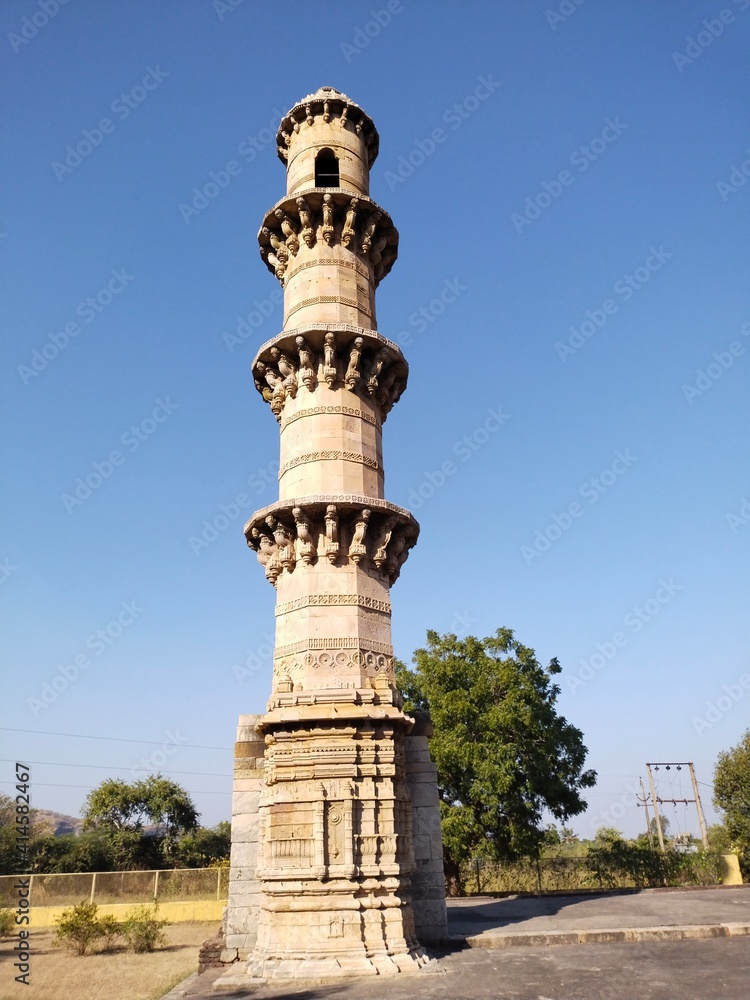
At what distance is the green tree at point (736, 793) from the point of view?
31.2 metres

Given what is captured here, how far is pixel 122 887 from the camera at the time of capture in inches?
989

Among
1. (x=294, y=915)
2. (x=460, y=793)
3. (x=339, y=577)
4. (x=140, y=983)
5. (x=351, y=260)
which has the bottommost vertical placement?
(x=140, y=983)

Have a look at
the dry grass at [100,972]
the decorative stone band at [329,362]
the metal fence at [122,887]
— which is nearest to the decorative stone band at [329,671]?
the decorative stone band at [329,362]

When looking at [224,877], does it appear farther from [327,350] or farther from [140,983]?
[327,350]

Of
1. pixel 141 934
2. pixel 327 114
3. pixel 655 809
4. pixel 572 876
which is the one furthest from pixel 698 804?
pixel 327 114

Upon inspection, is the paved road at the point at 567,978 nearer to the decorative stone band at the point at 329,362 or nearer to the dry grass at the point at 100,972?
the dry grass at the point at 100,972

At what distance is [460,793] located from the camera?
988 inches

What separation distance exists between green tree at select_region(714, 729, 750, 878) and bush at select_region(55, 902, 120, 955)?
26.1 metres

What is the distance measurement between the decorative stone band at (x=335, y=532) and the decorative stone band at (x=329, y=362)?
2426mm

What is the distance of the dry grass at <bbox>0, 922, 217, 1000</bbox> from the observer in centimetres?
1324

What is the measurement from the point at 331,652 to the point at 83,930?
11.5m

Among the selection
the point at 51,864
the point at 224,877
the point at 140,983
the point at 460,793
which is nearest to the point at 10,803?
the point at 51,864

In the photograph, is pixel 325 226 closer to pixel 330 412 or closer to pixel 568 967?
pixel 330 412

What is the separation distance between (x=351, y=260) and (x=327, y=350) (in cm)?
305
